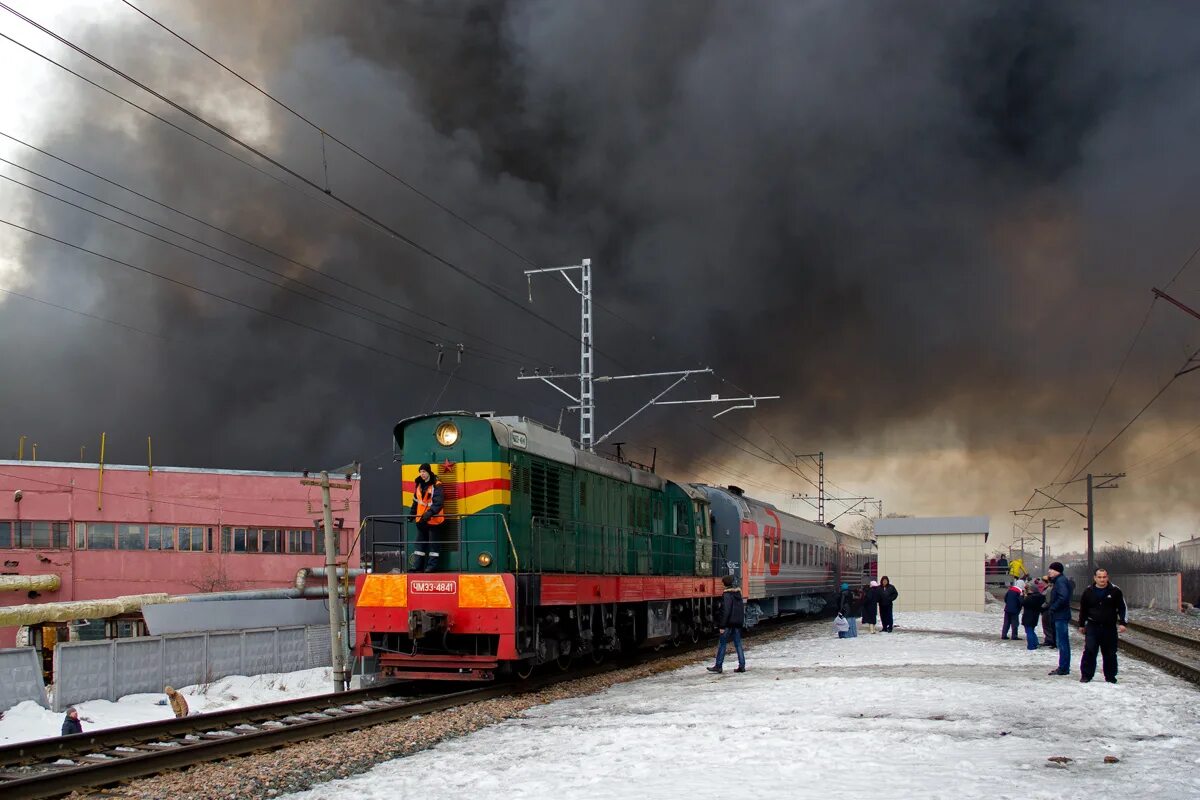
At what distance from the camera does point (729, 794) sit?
7844 millimetres

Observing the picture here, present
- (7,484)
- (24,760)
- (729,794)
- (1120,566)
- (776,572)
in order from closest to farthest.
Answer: (729,794) → (24,760) → (776,572) → (7,484) → (1120,566)

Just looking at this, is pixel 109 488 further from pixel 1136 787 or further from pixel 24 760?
pixel 1136 787

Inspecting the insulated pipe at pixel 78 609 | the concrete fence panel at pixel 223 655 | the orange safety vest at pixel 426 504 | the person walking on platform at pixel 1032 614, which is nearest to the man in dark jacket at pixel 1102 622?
the person walking on platform at pixel 1032 614

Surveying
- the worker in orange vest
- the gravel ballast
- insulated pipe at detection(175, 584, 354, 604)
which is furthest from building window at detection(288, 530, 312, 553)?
the gravel ballast

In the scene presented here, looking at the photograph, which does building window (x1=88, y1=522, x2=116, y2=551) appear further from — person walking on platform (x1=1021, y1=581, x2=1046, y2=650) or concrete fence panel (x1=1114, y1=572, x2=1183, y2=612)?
concrete fence panel (x1=1114, y1=572, x2=1183, y2=612)

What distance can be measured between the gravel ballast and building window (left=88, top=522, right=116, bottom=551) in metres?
33.7

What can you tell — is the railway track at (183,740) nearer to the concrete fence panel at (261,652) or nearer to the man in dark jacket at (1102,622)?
the concrete fence panel at (261,652)

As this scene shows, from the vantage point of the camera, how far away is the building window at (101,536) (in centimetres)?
4162

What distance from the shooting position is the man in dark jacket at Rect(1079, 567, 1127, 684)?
14.8 meters

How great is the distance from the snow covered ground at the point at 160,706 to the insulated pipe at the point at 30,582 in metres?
22.0

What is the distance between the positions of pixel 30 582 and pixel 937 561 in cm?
3415

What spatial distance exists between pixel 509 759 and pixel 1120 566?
4583 inches

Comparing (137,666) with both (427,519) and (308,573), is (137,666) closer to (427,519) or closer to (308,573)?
(427,519)

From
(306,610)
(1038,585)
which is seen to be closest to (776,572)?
(1038,585)
